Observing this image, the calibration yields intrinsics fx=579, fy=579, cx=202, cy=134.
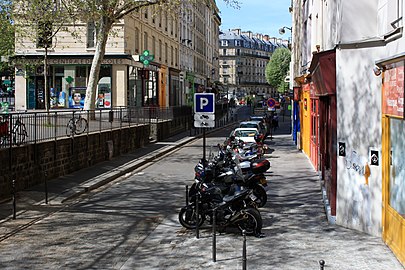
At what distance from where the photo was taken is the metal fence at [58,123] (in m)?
15.3

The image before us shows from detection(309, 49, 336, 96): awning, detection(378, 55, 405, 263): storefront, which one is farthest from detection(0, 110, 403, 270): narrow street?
detection(309, 49, 336, 96): awning

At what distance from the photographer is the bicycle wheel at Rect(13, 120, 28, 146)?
15191 mm

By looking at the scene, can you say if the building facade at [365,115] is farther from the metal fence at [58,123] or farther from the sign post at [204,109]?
the metal fence at [58,123]

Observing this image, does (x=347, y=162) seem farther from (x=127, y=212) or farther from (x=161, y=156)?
(x=161, y=156)

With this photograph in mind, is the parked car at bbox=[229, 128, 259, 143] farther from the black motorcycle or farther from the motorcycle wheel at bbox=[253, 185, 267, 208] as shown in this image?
the black motorcycle

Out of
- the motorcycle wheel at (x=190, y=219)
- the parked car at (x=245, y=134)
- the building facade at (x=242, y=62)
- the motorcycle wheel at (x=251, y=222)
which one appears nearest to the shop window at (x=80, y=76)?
the parked car at (x=245, y=134)

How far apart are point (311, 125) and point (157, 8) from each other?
9.31m

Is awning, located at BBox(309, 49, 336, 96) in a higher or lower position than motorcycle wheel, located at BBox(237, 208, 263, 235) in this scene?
higher

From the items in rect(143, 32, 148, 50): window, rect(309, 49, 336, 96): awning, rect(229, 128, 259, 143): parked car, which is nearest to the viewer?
rect(309, 49, 336, 96): awning

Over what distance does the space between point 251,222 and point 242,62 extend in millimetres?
145704

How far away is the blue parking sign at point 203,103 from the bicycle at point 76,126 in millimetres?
6924

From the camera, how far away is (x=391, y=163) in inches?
361

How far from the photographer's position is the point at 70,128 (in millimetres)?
19719

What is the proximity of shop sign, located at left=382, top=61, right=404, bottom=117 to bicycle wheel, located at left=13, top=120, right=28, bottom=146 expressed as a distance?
968cm
